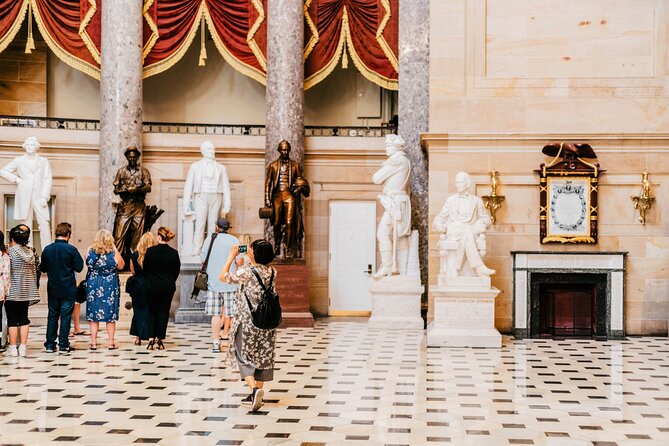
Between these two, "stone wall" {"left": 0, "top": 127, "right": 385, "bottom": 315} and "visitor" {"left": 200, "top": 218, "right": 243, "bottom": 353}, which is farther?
"stone wall" {"left": 0, "top": 127, "right": 385, "bottom": 315}

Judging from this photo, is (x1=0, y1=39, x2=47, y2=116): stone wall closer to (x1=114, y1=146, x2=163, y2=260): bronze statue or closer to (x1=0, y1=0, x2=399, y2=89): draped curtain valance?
(x1=0, y1=0, x2=399, y2=89): draped curtain valance

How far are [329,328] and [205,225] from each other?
2905mm

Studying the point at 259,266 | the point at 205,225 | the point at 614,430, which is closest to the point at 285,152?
the point at 205,225

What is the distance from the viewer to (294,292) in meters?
15.0

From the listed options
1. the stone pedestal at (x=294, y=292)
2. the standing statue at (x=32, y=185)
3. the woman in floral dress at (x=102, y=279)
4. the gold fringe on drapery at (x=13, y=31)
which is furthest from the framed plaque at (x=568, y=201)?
the gold fringe on drapery at (x=13, y=31)

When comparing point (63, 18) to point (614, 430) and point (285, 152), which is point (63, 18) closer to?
point (285, 152)

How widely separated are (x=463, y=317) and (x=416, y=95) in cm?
484

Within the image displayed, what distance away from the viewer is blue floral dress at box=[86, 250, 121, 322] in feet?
37.8

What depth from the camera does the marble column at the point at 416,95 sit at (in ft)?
52.2

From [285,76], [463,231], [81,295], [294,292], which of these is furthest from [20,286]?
[285,76]

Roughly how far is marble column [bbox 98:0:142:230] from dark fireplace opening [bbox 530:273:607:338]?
684 cm

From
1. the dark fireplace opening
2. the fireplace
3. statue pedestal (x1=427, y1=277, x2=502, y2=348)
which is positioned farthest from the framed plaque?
statue pedestal (x1=427, y1=277, x2=502, y2=348)

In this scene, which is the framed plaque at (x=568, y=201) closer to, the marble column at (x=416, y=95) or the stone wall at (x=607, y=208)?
the stone wall at (x=607, y=208)

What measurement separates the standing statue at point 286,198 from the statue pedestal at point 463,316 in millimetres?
3099
